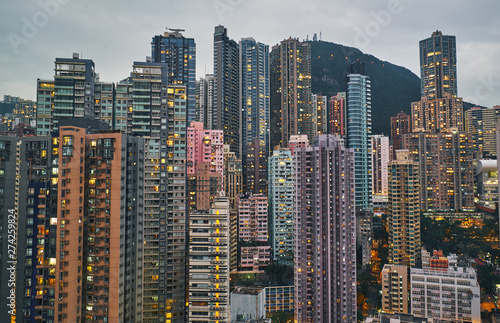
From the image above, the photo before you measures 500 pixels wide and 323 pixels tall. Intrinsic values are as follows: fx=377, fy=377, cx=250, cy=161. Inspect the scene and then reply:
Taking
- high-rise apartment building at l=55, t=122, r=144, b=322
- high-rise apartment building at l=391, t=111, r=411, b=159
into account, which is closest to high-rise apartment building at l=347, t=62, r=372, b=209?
high-rise apartment building at l=391, t=111, r=411, b=159

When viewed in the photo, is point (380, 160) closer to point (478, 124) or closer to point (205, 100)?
point (478, 124)

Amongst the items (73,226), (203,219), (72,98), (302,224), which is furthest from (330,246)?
(72,98)

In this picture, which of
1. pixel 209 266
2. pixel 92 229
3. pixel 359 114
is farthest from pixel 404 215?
pixel 92 229

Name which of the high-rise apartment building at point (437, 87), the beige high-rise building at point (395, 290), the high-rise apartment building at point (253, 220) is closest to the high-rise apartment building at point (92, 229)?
the beige high-rise building at point (395, 290)

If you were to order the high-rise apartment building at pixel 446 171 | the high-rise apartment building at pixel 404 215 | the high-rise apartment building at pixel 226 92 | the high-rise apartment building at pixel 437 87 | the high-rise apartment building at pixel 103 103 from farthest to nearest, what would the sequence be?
the high-rise apartment building at pixel 437 87
the high-rise apartment building at pixel 226 92
the high-rise apartment building at pixel 446 171
the high-rise apartment building at pixel 404 215
the high-rise apartment building at pixel 103 103

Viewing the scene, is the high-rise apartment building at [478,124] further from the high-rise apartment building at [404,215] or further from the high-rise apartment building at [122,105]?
the high-rise apartment building at [122,105]

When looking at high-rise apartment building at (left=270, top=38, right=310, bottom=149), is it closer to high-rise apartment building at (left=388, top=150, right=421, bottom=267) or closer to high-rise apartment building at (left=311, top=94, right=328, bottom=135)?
high-rise apartment building at (left=311, top=94, right=328, bottom=135)
